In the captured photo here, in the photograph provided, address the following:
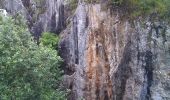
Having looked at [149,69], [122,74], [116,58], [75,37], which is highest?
[75,37]

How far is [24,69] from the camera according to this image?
70.4ft

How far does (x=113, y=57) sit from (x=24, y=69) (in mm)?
4442

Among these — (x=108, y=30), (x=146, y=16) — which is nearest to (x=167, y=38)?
(x=146, y=16)

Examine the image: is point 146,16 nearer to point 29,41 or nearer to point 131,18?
point 131,18

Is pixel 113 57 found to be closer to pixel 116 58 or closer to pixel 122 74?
pixel 116 58

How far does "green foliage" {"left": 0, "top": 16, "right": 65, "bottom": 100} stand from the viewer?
21.0 m

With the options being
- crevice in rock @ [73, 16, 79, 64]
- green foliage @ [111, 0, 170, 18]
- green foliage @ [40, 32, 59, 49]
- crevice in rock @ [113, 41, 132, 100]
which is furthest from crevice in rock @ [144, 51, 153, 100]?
green foliage @ [40, 32, 59, 49]

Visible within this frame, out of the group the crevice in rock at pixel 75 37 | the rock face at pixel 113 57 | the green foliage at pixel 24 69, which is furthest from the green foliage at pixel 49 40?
the green foliage at pixel 24 69

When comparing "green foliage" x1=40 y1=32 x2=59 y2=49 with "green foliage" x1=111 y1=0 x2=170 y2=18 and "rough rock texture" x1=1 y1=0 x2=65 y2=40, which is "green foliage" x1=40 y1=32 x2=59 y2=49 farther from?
"green foliage" x1=111 y1=0 x2=170 y2=18

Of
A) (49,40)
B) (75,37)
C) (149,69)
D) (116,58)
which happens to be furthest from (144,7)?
(49,40)

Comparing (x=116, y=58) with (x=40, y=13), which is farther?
(x=40, y=13)

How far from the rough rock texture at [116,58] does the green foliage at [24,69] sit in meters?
1.65

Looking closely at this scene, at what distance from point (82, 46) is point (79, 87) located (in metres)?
2.16

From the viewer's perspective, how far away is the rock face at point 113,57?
21.5 m
